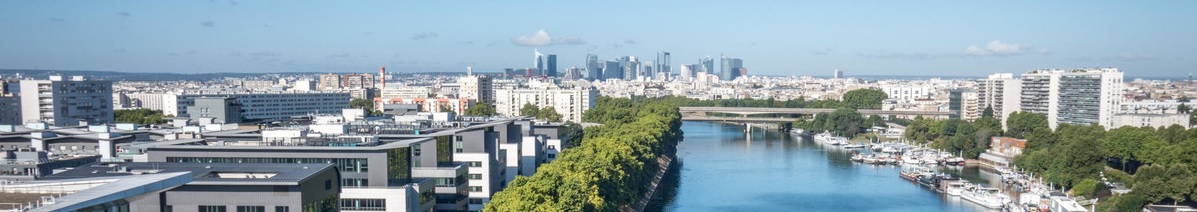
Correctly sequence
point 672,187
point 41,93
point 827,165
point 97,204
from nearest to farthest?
1. point 97,204
2. point 672,187
3. point 41,93
4. point 827,165

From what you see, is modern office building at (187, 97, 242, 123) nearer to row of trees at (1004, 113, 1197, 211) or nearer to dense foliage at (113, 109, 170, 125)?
dense foliage at (113, 109, 170, 125)

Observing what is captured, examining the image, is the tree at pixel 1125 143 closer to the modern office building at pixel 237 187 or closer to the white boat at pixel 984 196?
the white boat at pixel 984 196

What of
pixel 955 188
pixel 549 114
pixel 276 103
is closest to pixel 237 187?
pixel 955 188

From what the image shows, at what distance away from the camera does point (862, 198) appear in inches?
778

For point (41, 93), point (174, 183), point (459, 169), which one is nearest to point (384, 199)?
point (459, 169)

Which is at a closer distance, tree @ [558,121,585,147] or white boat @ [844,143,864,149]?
tree @ [558,121,585,147]

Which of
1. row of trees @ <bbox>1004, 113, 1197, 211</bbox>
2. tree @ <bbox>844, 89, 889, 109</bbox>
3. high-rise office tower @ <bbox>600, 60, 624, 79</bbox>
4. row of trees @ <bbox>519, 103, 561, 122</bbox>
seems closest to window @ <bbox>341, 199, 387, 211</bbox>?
row of trees @ <bbox>1004, 113, 1197, 211</bbox>

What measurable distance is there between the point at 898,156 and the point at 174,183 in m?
24.6

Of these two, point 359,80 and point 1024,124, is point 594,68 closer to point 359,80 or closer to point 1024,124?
point 359,80

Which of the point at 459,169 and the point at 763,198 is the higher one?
the point at 459,169

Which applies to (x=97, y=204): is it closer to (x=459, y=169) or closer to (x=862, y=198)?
(x=459, y=169)

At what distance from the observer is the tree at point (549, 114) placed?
37.1 meters

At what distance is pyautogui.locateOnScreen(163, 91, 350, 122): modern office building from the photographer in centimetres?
3597

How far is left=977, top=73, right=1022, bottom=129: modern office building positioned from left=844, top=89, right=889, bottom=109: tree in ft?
48.8
